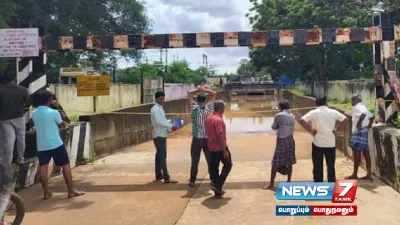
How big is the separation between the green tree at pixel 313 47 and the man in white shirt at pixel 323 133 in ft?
67.4

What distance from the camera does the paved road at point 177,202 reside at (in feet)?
19.4

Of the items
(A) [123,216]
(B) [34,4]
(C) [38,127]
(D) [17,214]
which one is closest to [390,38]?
(A) [123,216]

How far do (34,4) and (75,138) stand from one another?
727 inches

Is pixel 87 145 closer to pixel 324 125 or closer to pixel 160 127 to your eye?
pixel 160 127

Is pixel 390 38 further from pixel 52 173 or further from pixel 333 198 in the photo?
pixel 52 173

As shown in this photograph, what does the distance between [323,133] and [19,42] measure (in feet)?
17.9

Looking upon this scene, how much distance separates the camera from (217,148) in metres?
6.94

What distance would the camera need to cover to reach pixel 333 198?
625cm

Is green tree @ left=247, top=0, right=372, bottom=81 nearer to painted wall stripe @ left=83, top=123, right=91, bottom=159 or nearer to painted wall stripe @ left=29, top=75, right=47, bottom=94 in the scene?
painted wall stripe @ left=83, top=123, right=91, bottom=159

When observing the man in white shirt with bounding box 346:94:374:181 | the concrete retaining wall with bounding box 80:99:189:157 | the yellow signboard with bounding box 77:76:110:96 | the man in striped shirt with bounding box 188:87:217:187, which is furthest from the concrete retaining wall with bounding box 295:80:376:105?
the man in striped shirt with bounding box 188:87:217:187

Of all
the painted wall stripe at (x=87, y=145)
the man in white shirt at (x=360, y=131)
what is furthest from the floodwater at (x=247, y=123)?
the man in white shirt at (x=360, y=131)

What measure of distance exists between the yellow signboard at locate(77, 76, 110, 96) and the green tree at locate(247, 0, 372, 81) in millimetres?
16724

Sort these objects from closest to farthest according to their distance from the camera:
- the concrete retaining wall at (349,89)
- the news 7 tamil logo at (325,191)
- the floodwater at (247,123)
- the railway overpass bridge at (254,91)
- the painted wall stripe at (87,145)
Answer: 1. the news 7 tamil logo at (325,191)
2. the painted wall stripe at (87,145)
3. the concrete retaining wall at (349,89)
4. the floodwater at (247,123)
5. the railway overpass bridge at (254,91)

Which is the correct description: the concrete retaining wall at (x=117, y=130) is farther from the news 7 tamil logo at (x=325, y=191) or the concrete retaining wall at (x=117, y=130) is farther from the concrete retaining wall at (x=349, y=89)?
the concrete retaining wall at (x=349, y=89)
